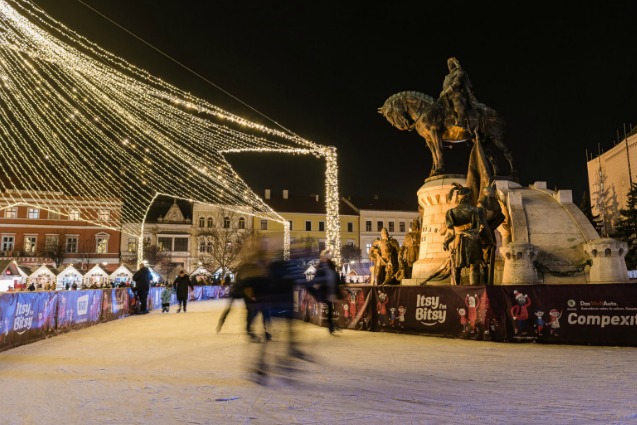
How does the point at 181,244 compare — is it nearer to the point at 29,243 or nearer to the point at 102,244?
the point at 102,244

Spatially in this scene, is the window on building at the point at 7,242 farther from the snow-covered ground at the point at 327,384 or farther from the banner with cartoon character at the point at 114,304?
the snow-covered ground at the point at 327,384

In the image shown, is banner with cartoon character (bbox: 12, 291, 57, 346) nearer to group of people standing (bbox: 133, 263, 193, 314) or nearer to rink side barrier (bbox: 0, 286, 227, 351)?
rink side barrier (bbox: 0, 286, 227, 351)

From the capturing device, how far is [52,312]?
1159 cm

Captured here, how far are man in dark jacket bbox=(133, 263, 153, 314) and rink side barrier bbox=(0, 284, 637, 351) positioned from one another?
510 cm

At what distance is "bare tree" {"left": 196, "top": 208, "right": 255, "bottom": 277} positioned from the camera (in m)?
52.8

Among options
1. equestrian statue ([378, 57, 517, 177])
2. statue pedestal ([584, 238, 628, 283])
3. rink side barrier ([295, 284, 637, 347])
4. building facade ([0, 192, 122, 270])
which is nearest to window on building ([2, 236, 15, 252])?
building facade ([0, 192, 122, 270])

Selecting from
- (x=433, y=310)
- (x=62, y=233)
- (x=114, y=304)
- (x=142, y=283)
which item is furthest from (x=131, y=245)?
(x=433, y=310)

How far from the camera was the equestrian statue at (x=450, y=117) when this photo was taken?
1537cm

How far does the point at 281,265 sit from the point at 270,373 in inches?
60.9

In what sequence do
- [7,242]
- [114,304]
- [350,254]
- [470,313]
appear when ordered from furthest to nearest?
[350,254] → [7,242] → [114,304] → [470,313]

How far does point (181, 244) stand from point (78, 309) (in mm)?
52965

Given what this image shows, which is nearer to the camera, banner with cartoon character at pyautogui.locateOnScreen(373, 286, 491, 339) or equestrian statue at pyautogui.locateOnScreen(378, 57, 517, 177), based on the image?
banner with cartoon character at pyautogui.locateOnScreen(373, 286, 491, 339)

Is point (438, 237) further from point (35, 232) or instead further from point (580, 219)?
point (35, 232)

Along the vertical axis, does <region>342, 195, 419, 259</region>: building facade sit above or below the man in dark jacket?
above
